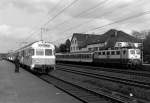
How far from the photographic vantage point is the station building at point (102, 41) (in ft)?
203

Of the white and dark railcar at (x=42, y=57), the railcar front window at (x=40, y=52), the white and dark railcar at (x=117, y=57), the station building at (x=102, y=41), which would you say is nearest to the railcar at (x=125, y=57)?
the white and dark railcar at (x=117, y=57)

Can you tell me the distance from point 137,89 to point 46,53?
33.3ft

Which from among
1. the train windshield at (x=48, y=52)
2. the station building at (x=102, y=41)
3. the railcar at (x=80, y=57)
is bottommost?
the railcar at (x=80, y=57)

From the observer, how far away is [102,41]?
64.4 m

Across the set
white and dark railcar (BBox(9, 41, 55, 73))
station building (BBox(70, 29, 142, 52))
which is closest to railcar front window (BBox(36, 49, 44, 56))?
white and dark railcar (BBox(9, 41, 55, 73))

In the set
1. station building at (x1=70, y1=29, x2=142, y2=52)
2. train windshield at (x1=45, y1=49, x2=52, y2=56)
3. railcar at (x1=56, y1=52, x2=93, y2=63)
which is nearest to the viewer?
train windshield at (x1=45, y1=49, x2=52, y2=56)

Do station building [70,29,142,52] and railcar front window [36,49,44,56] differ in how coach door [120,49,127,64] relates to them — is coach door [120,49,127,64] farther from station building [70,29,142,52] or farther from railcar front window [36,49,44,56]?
station building [70,29,142,52]

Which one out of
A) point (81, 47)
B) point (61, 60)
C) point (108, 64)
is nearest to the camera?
point (108, 64)

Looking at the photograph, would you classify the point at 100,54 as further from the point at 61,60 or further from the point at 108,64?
the point at 61,60

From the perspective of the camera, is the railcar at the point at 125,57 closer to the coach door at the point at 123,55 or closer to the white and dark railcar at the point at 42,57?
the coach door at the point at 123,55

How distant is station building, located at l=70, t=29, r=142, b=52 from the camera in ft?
203

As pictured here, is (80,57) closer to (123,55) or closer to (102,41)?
(123,55)

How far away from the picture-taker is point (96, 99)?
9.60m

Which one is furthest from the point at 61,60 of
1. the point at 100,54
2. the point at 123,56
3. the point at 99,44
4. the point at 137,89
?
the point at 137,89
